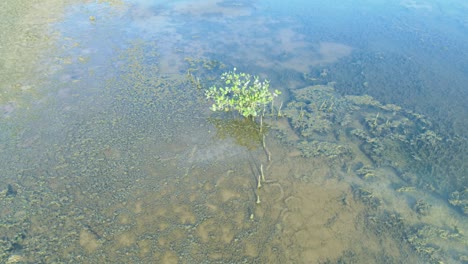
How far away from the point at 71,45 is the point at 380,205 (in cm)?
1401

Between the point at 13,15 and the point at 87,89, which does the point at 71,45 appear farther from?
the point at 13,15

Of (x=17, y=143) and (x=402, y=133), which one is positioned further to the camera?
(x=402, y=133)

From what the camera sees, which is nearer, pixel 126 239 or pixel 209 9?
pixel 126 239

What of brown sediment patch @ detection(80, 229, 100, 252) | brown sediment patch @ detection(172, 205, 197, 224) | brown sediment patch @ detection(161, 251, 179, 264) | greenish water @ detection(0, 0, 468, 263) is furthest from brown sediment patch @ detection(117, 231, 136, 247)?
brown sediment patch @ detection(172, 205, 197, 224)

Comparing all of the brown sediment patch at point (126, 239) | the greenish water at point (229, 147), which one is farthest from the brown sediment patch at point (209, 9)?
the brown sediment patch at point (126, 239)

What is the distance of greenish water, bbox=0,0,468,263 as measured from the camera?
683 cm

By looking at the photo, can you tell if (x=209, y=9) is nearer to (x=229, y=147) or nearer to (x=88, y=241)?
(x=229, y=147)

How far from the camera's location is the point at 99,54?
1368 centimetres

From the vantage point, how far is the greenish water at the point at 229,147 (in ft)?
22.4

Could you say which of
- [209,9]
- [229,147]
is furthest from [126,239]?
[209,9]

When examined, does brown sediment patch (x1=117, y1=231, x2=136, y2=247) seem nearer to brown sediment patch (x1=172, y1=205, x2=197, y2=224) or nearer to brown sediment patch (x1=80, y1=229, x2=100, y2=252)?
brown sediment patch (x1=80, y1=229, x2=100, y2=252)

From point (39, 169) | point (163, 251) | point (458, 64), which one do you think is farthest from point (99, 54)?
point (458, 64)

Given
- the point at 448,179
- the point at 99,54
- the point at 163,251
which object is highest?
the point at 99,54

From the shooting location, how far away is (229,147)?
9.18 metres
